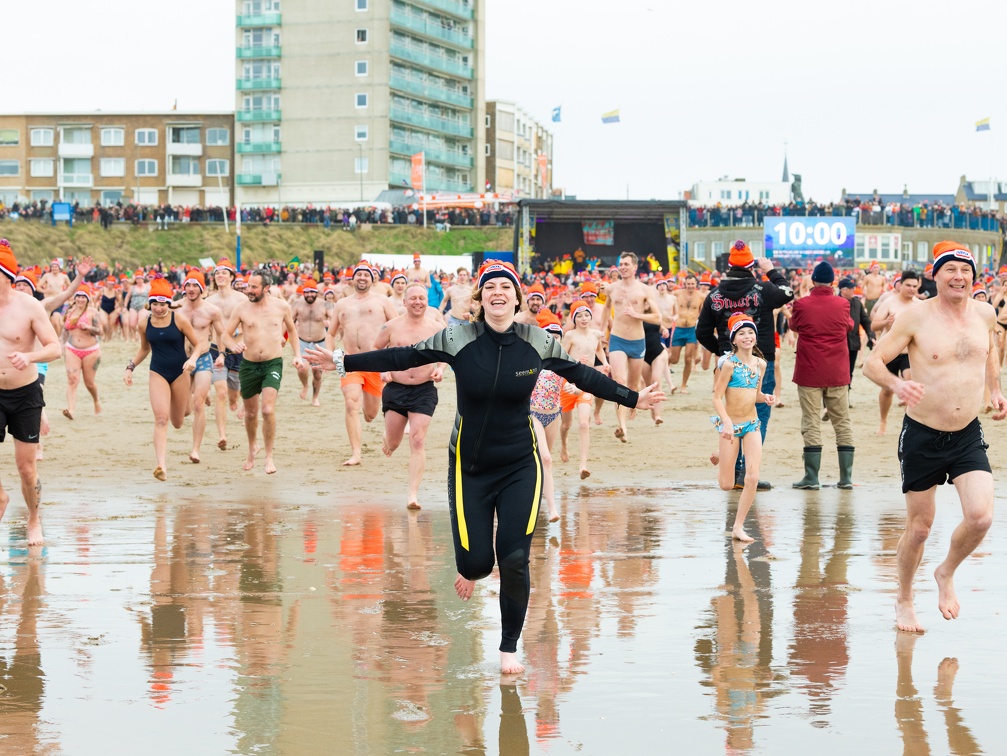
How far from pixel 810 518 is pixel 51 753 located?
6642 millimetres

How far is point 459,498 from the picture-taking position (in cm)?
609

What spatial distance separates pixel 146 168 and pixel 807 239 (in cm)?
6087

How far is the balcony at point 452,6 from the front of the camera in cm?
9575

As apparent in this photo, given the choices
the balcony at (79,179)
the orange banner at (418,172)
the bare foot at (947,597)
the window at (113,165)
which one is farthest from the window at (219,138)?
the bare foot at (947,597)

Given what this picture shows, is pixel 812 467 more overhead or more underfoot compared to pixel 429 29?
more underfoot

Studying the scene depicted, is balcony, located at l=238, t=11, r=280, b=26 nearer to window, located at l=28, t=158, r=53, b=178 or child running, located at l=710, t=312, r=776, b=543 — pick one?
window, located at l=28, t=158, r=53, b=178

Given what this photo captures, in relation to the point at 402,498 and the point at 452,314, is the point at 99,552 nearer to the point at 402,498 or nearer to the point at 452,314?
the point at 402,498

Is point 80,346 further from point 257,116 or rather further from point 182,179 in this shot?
point 182,179

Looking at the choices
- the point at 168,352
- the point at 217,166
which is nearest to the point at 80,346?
the point at 168,352

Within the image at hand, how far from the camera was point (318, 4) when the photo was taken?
303ft

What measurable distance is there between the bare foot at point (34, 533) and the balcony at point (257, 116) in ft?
285

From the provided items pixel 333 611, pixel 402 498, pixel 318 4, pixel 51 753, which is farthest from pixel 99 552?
pixel 318 4

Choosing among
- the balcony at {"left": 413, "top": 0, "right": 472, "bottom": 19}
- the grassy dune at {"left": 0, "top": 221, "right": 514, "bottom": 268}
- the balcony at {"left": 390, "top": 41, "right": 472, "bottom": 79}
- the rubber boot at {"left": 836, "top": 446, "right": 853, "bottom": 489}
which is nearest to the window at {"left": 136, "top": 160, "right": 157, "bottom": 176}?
the balcony at {"left": 390, "top": 41, "right": 472, "bottom": 79}

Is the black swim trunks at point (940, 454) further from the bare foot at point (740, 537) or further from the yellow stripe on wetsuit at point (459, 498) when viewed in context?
the bare foot at point (740, 537)
